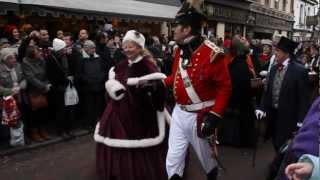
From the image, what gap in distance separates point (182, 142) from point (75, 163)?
9.20 ft

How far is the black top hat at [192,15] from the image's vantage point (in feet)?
15.2

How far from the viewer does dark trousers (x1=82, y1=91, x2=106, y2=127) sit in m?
9.18

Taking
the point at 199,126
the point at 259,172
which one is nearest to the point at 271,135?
the point at 259,172

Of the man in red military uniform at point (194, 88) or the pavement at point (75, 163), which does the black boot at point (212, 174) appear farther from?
the pavement at point (75, 163)

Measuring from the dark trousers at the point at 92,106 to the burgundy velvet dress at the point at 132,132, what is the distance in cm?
354

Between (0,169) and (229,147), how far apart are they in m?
3.72

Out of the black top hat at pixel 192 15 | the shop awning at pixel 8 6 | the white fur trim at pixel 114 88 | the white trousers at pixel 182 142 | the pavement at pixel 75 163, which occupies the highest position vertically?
the shop awning at pixel 8 6

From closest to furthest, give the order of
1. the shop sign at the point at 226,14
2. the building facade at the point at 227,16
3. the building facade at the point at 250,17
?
A: 1. the shop sign at the point at 226,14
2. the building facade at the point at 227,16
3. the building facade at the point at 250,17

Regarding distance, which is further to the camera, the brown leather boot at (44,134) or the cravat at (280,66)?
the brown leather boot at (44,134)

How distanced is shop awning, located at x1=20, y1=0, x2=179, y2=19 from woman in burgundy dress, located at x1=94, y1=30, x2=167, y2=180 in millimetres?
5345

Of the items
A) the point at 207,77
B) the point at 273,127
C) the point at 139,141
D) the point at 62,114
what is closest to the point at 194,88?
the point at 207,77

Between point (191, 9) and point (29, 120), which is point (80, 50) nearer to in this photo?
point (29, 120)

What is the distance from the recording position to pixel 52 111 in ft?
28.5

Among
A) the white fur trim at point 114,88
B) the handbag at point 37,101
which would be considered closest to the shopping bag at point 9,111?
the handbag at point 37,101
